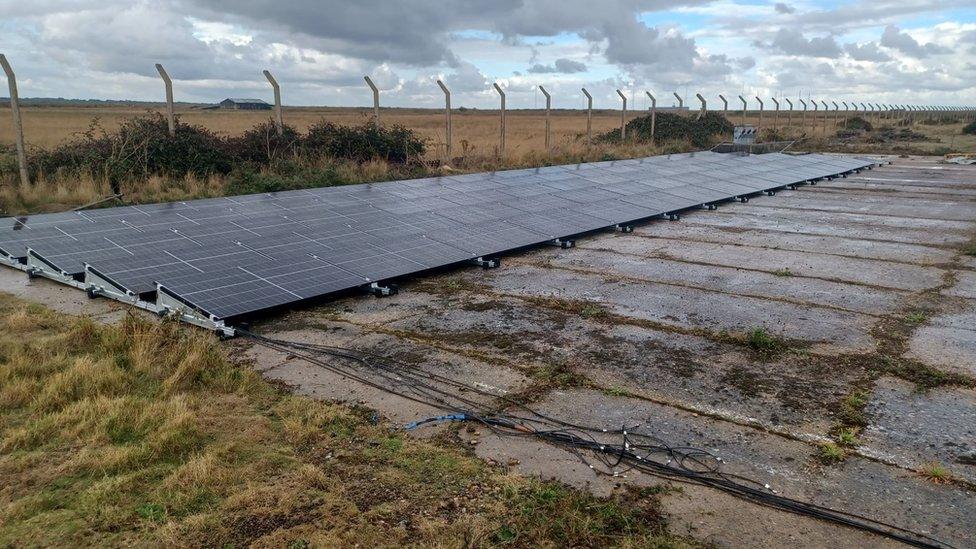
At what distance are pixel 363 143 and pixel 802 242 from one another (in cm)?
1263

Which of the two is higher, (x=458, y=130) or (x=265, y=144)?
(x=458, y=130)

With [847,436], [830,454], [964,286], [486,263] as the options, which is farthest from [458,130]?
[830,454]

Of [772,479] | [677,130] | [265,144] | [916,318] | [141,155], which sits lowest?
[772,479]

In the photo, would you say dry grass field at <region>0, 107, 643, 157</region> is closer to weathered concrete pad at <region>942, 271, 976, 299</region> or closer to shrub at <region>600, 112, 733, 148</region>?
shrub at <region>600, 112, 733, 148</region>

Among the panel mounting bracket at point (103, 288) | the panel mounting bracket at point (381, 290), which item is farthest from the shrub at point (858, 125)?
the panel mounting bracket at point (103, 288)

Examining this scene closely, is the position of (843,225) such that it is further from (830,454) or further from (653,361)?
(830,454)

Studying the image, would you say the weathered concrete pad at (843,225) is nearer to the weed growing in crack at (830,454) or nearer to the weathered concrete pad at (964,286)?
the weathered concrete pad at (964,286)

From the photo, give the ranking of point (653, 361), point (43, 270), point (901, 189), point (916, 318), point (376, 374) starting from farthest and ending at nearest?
point (901, 189), point (43, 270), point (916, 318), point (653, 361), point (376, 374)


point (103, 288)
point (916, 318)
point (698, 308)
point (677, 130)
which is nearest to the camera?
point (916, 318)

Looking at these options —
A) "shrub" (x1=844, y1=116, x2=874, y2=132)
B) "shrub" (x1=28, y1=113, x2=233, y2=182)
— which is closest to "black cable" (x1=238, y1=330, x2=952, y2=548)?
"shrub" (x1=28, y1=113, x2=233, y2=182)

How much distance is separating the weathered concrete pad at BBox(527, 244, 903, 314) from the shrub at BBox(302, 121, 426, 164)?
10.1m

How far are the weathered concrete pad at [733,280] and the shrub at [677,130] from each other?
22.3 meters

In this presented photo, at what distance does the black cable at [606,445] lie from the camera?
13.4 ft

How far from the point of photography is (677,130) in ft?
115
